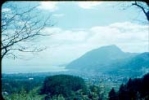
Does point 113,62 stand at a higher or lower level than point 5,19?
lower

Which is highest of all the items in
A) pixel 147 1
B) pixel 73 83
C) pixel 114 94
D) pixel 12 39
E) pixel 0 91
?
pixel 147 1

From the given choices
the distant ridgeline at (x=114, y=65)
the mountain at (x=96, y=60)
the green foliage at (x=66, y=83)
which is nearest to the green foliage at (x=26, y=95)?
the green foliage at (x=66, y=83)

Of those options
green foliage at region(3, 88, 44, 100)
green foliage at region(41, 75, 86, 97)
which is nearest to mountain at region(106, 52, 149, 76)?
green foliage at region(41, 75, 86, 97)

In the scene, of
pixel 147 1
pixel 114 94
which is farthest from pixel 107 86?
pixel 147 1

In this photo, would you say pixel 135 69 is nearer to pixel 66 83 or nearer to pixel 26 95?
pixel 66 83

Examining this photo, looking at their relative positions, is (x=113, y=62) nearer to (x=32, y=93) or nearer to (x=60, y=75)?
(x=60, y=75)

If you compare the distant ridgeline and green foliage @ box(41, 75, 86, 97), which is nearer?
green foliage @ box(41, 75, 86, 97)

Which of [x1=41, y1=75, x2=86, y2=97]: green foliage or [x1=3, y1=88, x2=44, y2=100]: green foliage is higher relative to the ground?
[x1=3, y1=88, x2=44, y2=100]: green foliage

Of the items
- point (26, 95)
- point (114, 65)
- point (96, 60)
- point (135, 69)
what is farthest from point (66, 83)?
point (96, 60)

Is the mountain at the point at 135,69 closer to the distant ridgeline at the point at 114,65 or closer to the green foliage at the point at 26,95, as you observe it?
the distant ridgeline at the point at 114,65

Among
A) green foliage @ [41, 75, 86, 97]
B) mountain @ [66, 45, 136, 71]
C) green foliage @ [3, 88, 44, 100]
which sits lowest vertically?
mountain @ [66, 45, 136, 71]

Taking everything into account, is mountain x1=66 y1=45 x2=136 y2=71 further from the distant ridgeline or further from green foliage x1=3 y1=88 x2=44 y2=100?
green foliage x1=3 y1=88 x2=44 y2=100
